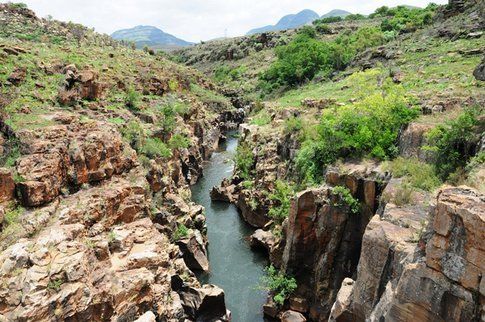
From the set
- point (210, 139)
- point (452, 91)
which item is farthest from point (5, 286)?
point (210, 139)

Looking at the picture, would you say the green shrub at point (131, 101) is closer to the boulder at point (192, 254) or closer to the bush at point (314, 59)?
the boulder at point (192, 254)

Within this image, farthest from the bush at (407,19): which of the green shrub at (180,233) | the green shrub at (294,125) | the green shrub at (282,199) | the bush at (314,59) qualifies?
the green shrub at (180,233)

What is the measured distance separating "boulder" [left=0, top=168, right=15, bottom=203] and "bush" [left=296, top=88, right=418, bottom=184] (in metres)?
17.7

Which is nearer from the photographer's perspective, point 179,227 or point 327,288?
point 327,288

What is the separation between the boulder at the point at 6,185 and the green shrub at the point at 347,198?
17231 mm

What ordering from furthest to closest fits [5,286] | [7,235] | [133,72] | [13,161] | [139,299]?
[133,72] → [13,161] → [139,299] → [7,235] → [5,286]

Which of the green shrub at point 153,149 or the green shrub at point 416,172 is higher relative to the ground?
the green shrub at point 416,172

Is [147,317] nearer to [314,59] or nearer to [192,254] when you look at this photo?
[192,254]

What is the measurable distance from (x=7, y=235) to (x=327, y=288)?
55.6 ft

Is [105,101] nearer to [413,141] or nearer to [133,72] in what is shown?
[133,72]

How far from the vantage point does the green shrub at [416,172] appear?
1880 cm

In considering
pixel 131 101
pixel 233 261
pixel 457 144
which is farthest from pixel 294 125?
pixel 131 101

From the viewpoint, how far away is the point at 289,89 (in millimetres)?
67062

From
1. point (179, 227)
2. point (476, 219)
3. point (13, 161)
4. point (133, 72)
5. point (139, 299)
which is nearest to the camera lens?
point (476, 219)
